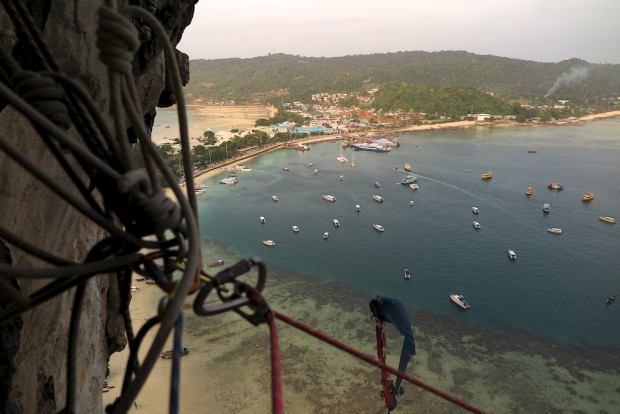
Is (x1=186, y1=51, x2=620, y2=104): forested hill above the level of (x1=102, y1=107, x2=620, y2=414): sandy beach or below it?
above

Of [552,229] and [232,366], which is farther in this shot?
[552,229]

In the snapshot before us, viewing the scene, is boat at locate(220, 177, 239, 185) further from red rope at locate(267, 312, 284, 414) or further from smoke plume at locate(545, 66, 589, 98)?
smoke plume at locate(545, 66, 589, 98)

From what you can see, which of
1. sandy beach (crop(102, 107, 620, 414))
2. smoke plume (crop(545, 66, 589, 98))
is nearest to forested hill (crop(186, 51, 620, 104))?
smoke plume (crop(545, 66, 589, 98))

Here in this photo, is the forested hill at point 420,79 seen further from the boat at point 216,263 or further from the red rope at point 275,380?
the red rope at point 275,380

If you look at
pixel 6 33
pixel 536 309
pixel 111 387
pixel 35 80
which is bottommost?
pixel 536 309

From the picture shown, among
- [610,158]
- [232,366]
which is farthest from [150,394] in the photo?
[610,158]

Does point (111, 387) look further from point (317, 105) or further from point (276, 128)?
point (317, 105)

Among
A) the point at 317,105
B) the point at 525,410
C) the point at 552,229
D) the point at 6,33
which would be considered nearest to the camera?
the point at 6,33
